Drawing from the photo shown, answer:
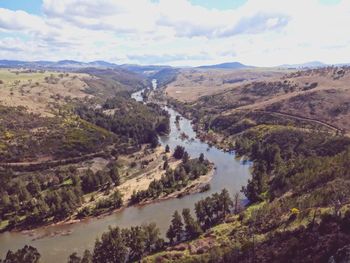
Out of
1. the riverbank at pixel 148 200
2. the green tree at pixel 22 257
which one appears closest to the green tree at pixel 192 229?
the riverbank at pixel 148 200

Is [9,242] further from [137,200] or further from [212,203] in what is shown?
[212,203]

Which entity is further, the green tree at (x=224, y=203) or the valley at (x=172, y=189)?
the green tree at (x=224, y=203)

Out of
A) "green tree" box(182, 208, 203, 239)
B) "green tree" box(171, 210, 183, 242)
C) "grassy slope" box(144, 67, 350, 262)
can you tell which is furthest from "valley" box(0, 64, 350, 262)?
"green tree" box(171, 210, 183, 242)

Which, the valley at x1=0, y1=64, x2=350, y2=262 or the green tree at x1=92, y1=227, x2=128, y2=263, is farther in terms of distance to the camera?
the valley at x1=0, y1=64, x2=350, y2=262

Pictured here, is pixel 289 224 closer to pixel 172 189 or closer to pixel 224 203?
pixel 224 203

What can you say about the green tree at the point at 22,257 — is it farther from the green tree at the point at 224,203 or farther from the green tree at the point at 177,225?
the green tree at the point at 224,203

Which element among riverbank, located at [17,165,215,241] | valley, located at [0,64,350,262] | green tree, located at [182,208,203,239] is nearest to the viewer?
valley, located at [0,64,350,262]

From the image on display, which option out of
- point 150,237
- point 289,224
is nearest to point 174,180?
point 150,237

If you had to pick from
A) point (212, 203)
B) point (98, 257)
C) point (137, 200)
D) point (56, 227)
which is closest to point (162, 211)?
point (137, 200)

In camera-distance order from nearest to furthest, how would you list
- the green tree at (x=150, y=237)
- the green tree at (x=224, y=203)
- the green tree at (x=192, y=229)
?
the green tree at (x=150, y=237) → the green tree at (x=192, y=229) → the green tree at (x=224, y=203)

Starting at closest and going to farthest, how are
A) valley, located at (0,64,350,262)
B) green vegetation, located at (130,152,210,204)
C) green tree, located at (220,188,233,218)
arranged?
valley, located at (0,64,350,262) < green tree, located at (220,188,233,218) < green vegetation, located at (130,152,210,204)

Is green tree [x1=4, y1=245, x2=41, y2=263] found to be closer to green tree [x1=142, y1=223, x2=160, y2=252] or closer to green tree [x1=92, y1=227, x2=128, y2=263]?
green tree [x1=92, y1=227, x2=128, y2=263]

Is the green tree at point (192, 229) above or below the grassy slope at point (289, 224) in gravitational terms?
below
